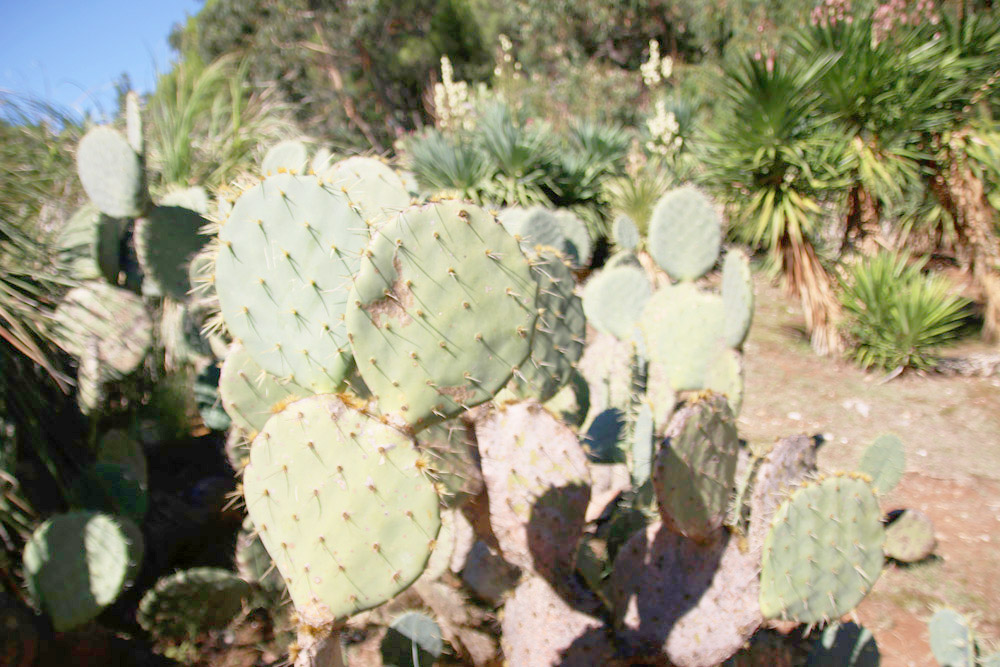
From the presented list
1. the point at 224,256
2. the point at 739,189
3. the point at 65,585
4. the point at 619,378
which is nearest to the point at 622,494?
the point at 619,378

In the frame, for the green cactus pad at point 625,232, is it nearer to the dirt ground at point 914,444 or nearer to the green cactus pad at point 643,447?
the dirt ground at point 914,444

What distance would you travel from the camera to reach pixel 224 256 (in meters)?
1.29

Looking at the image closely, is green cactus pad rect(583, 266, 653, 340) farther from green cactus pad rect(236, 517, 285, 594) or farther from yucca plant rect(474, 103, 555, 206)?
yucca plant rect(474, 103, 555, 206)

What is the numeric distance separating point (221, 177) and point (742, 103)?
435 cm

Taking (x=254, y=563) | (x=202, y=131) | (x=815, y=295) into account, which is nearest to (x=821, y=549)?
(x=254, y=563)

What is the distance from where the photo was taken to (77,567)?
217 cm

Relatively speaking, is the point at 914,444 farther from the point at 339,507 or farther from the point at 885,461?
the point at 339,507

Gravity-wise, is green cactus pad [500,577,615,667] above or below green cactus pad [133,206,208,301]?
below

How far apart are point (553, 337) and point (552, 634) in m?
0.85

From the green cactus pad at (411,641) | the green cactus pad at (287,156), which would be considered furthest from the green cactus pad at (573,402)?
the green cactus pad at (287,156)

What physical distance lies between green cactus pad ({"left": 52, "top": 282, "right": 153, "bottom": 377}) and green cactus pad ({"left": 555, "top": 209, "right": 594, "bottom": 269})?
1.92 meters

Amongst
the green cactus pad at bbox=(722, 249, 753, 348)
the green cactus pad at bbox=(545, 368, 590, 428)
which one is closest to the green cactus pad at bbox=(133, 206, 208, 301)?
the green cactus pad at bbox=(545, 368, 590, 428)

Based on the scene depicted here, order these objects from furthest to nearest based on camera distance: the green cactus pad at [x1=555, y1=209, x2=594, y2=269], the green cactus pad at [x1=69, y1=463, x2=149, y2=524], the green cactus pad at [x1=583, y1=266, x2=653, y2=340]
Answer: the green cactus pad at [x1=555, y1=209, x2=594, y2=269], the green cactus pad at [x1=583, y1=266, x2=653, y2=340], the green cactus pad at [x1=69, y1=463, x2=149, y2=524]

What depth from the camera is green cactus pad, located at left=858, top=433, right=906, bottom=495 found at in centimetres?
254
